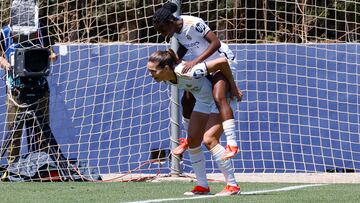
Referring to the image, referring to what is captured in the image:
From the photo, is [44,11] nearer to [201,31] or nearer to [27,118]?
[27,118]

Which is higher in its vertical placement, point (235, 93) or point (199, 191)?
point (235, 93)

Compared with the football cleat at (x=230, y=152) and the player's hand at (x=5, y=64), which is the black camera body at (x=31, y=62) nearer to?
the player's hand at (x=5, y=64)

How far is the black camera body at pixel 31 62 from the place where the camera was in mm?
11734

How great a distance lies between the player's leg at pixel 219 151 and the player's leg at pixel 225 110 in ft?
0.50

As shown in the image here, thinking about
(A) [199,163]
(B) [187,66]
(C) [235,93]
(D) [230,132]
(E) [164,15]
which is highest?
(E) [164,15]

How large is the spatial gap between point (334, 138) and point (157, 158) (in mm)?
2148

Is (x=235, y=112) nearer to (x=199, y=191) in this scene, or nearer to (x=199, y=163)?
(x=199, y=163)

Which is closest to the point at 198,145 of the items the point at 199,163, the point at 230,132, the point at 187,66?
the point at 199,163

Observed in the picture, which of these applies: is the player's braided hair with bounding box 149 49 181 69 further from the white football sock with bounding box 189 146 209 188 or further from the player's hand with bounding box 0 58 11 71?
the player's hand with bounding box 0 58 11 71

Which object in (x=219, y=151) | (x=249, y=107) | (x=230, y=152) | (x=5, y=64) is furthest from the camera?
(x=249, y=107)

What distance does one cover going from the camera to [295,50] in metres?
12.7

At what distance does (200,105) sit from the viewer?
28.5 feet

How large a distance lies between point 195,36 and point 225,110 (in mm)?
819

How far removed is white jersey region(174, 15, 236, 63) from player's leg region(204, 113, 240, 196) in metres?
0.59
